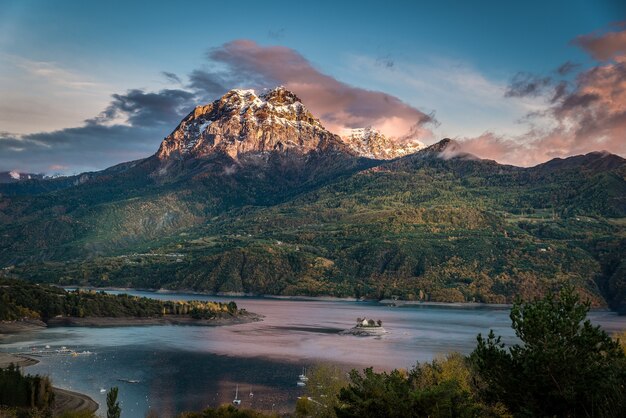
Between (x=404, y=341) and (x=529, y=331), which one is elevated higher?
(x=529, y=331)

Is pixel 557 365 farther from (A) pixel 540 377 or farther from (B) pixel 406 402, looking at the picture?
(B) pixel 406 402

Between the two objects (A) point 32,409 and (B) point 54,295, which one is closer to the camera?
(A) point 32,409

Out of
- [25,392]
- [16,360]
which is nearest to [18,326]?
[16,360]

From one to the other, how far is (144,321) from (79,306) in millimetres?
16670

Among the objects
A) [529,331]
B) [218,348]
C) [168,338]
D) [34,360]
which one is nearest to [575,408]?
[529,331]

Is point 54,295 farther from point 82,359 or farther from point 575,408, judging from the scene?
point 575,408

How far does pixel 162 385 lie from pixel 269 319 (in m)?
97.6

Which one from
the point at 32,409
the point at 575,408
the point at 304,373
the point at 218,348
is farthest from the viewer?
the point at 218,348

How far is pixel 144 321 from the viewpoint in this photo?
542 feet

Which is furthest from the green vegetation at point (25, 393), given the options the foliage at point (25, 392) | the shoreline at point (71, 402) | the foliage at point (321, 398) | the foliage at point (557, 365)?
the foliage at point (557, 365)

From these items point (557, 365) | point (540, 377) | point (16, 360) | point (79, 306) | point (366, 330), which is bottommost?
point (16, 360)

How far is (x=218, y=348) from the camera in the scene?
406 feet

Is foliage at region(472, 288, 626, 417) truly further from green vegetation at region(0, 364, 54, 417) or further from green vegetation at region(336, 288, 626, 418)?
green vegetation at region(0, 364, 54, 417)

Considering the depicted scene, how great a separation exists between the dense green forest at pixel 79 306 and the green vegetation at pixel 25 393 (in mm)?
79730
